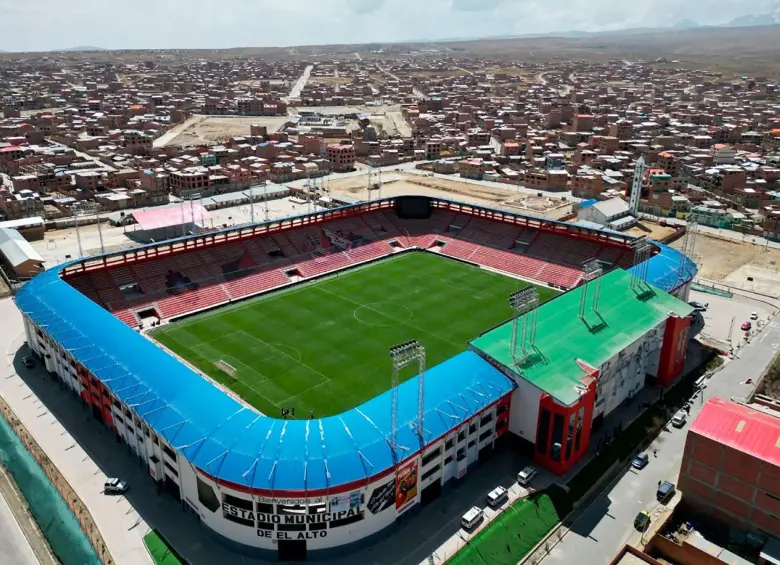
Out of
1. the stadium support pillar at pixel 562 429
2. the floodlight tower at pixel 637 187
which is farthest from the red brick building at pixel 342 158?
the stadium support pillar at pixel 562 429

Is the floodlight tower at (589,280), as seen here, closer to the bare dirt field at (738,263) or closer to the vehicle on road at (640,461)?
the vehicle on road at (640,461)

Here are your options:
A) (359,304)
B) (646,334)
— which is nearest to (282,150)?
(359,304)

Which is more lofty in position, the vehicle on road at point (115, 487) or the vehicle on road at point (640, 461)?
the vehicle on road at point (115, 487)

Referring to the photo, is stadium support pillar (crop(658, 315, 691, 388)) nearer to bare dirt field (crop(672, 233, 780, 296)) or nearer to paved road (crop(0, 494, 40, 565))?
bare dirt field (crop(672, 233, 780, 296))

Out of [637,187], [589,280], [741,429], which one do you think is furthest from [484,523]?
[637,187]

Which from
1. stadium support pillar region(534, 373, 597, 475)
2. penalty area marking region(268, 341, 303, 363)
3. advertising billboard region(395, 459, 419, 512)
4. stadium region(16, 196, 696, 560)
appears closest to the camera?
stadium region(16, 196, 696, 560)

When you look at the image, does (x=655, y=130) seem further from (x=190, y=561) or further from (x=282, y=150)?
(x=190, y=561)

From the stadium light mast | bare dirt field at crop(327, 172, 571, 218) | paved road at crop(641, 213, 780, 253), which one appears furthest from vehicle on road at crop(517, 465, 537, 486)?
bare dirt field at crop(327, 172, 571, 218)
